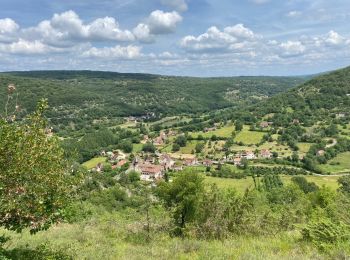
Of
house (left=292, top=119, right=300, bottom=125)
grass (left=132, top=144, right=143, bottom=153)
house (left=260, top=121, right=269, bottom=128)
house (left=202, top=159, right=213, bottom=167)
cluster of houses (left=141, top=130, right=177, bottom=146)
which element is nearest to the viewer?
house (left=202, top=159, right=213, bottom=167)

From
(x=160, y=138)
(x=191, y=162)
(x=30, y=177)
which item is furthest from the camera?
(x=160, y=138)

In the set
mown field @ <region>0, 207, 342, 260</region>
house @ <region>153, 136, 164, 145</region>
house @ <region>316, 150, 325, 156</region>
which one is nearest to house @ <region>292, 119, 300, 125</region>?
house @ <region>316, 150, 325, 156</region>

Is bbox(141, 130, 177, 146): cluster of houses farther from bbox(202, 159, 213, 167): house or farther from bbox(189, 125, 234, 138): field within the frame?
bbox(202, 159, 213, 167): house

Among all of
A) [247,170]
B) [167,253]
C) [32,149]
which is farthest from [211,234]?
[247,170]

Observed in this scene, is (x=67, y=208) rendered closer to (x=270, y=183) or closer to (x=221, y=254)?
(x=221, y=254)

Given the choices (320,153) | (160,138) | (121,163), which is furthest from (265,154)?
(160,138)

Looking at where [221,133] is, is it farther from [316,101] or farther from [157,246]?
[157,246]
